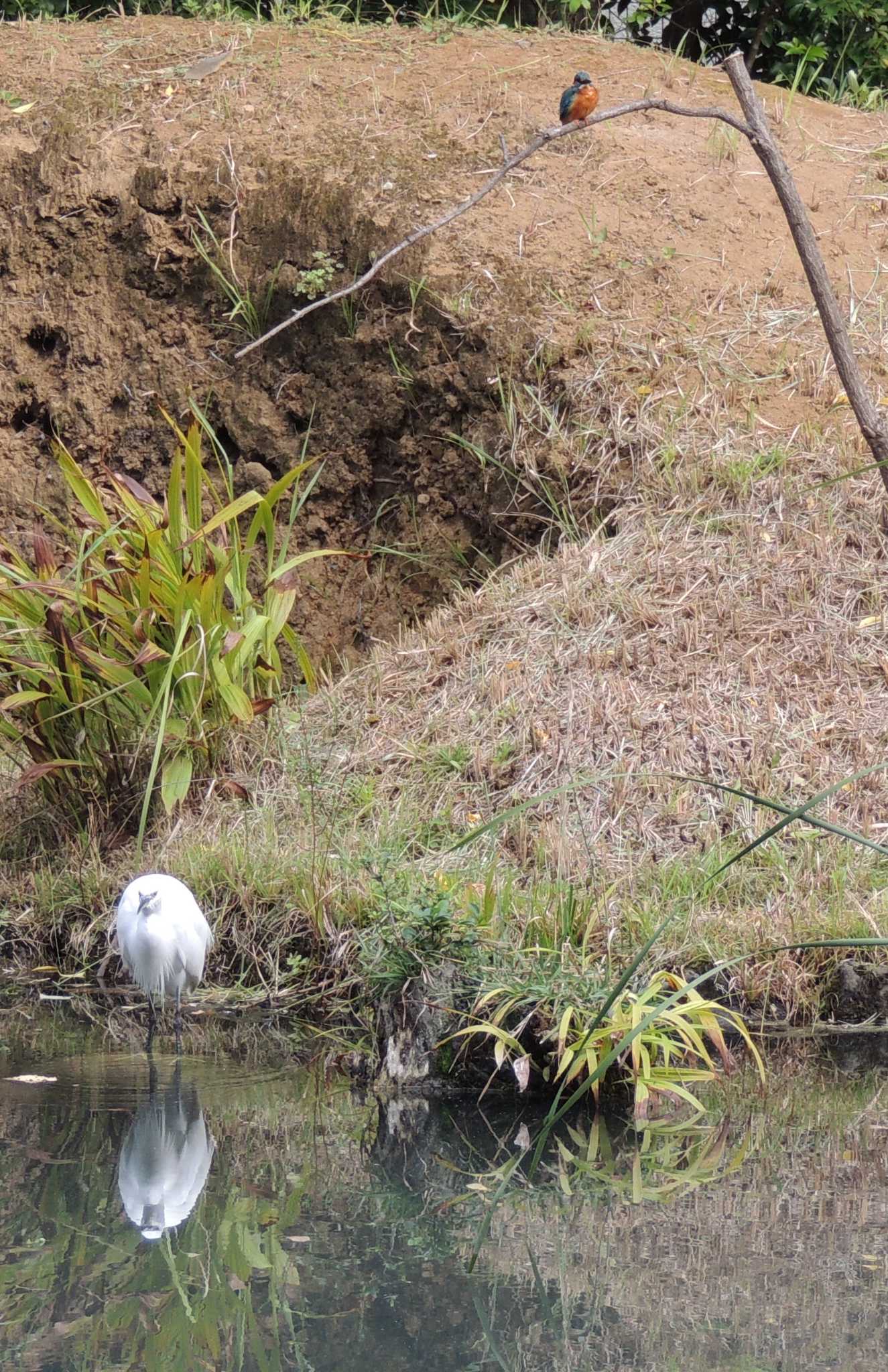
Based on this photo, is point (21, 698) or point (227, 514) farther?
point (227, 514)

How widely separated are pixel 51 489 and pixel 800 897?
418 centimetres

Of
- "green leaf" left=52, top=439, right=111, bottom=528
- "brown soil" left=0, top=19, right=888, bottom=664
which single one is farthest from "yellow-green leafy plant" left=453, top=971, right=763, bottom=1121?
"brown soil" left=0, top=19, right=888, bottom=664

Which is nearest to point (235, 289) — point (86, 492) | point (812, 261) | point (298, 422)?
point (298, 422)

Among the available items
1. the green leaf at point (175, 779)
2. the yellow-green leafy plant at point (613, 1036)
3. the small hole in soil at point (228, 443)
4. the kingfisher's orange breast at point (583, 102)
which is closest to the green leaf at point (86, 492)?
the green leaf at point (175, 779)

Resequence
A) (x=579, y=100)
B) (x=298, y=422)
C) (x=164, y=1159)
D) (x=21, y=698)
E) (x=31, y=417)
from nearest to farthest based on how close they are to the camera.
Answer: (x=164, y=1159) < (x=21, y=698) < (x=579, y=100) < (x=298, y=422) < (x=31, y=417)

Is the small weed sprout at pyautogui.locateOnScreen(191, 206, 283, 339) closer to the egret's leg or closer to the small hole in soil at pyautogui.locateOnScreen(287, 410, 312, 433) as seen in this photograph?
the small hole in soil at pyautogui.locateOnScreen(287, 410, 312, 433)

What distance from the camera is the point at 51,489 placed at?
22.3 feet

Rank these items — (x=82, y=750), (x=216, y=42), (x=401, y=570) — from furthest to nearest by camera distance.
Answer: (x=216, y=42), (x=401, y=570), (x=82, y=750)

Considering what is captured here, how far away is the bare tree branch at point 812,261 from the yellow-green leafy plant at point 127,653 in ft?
7.91

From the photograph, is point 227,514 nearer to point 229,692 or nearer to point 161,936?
point 229,692

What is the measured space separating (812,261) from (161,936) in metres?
2.37

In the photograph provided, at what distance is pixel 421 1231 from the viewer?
2863 millimetres

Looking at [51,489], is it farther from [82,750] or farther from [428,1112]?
[428,1112]

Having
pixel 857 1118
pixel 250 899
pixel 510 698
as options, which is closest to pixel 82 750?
pixel 250 899
